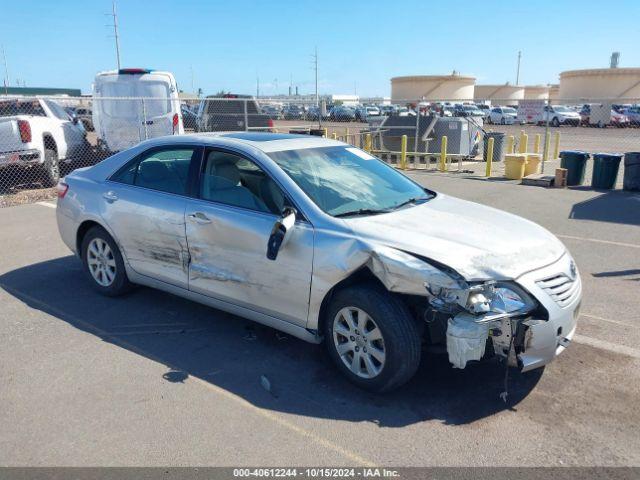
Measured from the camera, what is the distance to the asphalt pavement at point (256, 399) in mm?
2992

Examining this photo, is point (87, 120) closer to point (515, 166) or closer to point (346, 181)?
point (515, 166)

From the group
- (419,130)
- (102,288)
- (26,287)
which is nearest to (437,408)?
(102,288)

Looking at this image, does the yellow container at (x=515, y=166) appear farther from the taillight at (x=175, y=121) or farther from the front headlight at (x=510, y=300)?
the front headlight at (x=510, y=300)

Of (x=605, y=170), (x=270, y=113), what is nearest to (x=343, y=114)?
(x=270, y=113)

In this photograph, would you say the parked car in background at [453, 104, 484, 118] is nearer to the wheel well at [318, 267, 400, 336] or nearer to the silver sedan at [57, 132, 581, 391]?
the silver sedan at [57, 132, 581, 391]

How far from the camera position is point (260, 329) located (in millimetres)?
4559

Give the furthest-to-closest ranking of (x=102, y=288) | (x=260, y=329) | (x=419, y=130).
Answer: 1. (x=419, y=130)
2. (x=102, y=288)
3. (x=260, y=329)

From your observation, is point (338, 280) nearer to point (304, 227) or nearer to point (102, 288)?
point (304, 227)

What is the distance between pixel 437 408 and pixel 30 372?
2.81 meters

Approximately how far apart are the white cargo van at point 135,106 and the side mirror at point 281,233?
32.0 feet

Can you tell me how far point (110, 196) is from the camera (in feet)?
16.5

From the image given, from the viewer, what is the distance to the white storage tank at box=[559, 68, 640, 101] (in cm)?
6134

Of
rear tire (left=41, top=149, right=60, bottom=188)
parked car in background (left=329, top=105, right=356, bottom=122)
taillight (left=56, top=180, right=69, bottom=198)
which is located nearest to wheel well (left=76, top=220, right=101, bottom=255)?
taillight (left=56, top=180, right=69, bottom=198)

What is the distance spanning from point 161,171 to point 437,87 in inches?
2787
